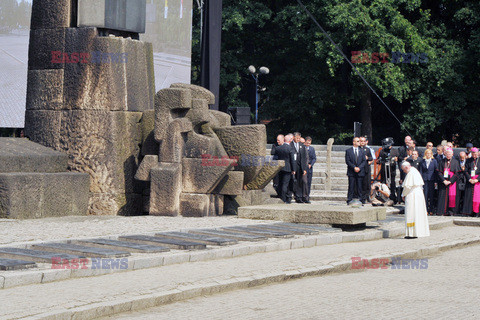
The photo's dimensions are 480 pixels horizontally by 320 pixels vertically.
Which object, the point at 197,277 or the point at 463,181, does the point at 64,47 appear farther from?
the point at 463,181

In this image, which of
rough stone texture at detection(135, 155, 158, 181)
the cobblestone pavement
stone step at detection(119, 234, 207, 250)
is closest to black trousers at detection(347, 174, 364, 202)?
rough stone texture at detection(135, 155, 158, 181)

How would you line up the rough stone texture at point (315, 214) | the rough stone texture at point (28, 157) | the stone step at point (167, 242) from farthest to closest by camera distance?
1. the rough stone texture at point (28, 157)
2. the rough stone texture at point (315, 214)
3. the stone step at point (167, 242)

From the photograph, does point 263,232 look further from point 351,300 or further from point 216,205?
point 351,300

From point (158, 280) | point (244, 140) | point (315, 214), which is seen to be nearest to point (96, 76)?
point (244, 140)

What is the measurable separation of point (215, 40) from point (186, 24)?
26.9 ft

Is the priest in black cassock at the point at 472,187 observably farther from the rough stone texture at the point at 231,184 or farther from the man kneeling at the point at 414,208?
the rough stone texture at the point at 231,184

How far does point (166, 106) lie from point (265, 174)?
290 centimetres

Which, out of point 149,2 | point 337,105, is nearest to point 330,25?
point 337,105

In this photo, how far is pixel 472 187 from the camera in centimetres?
2092

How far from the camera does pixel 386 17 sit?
123 feet

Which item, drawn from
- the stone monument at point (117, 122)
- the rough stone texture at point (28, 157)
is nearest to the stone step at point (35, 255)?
the rough stone texture at point (28, 157)

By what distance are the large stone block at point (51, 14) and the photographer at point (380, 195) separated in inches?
342

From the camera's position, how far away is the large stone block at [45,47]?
665 inches

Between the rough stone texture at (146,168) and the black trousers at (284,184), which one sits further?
the black trousers at (284,184)
